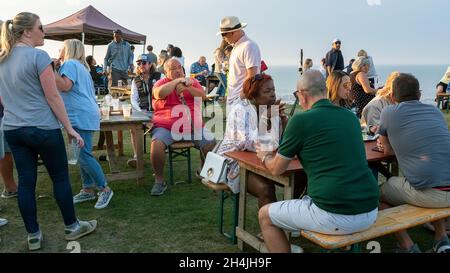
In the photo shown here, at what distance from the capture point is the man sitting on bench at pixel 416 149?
8.84 feet

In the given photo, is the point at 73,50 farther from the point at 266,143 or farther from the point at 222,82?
the point at 222,82

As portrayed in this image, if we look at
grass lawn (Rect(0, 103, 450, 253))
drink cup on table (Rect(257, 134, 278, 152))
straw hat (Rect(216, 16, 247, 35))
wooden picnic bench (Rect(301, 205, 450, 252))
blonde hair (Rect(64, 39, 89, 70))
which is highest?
straw hat (Rect(216, 16, 247, 35))

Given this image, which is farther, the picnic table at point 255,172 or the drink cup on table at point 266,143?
the drink cup on table at point 266,143

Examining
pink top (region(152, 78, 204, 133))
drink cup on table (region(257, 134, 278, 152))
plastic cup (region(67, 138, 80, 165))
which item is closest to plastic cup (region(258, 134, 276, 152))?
drink cup on table (region(257, 134, 278, 152))

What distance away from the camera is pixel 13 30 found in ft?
8.83

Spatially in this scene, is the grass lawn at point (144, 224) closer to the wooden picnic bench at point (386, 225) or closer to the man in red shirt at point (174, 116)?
the man in red shirt at point (174, 116)

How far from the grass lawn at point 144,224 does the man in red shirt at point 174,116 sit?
348 mm

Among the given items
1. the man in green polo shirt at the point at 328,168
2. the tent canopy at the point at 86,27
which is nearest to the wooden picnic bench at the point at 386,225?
the man in green polo shirt at the point at 328,168

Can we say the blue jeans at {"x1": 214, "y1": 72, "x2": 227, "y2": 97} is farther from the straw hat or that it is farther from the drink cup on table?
the drink cup on table

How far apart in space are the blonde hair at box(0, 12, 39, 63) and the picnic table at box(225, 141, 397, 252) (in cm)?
157

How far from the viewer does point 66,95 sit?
11.9ft

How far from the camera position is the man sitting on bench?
2.70 meters
